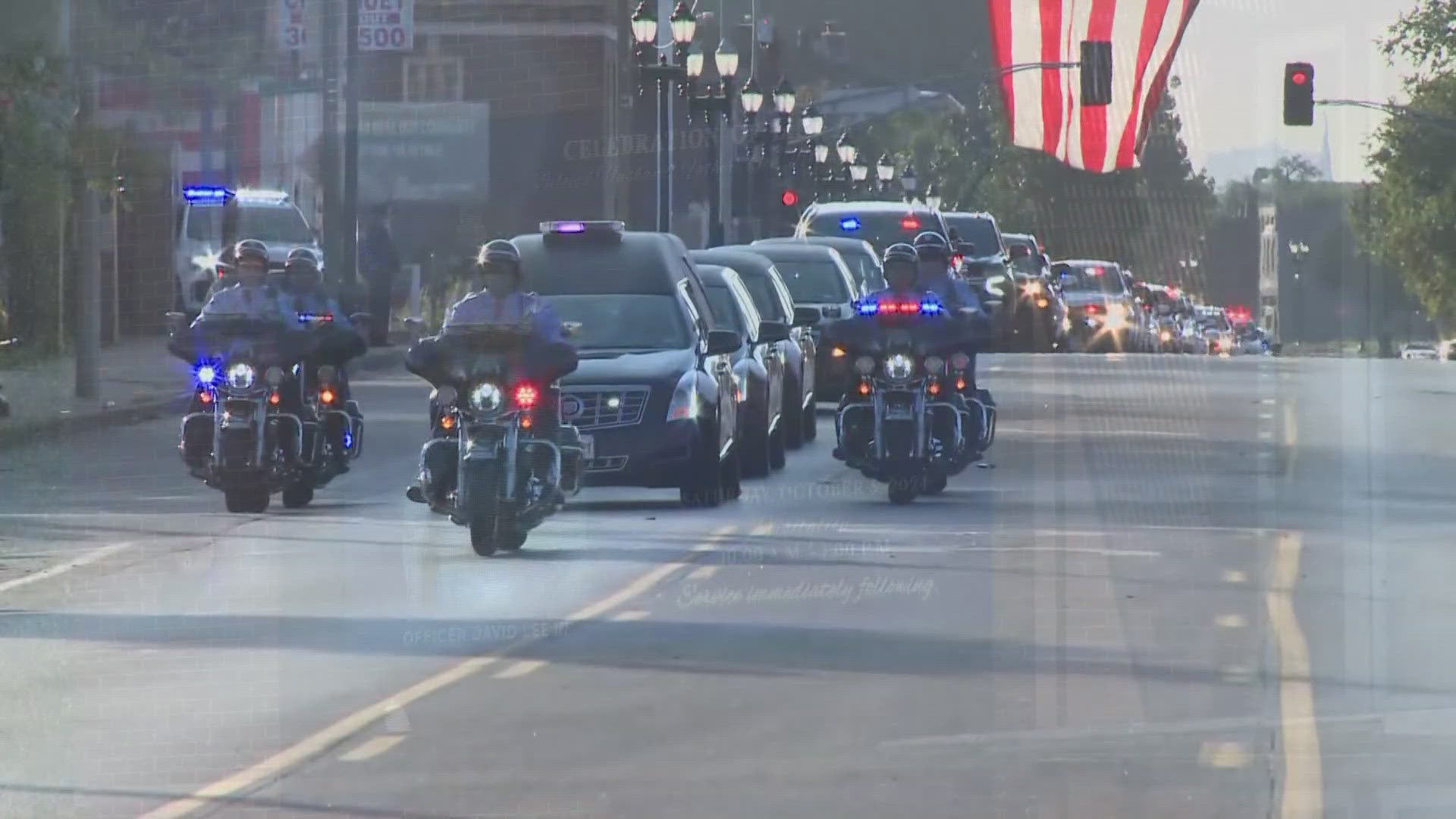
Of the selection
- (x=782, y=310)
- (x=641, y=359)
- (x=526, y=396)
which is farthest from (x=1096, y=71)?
(x=526, y=396)

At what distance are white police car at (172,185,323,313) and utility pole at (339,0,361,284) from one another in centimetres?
51

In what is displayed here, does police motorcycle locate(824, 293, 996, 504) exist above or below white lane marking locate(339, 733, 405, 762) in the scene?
above

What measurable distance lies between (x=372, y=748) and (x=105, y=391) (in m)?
23.5

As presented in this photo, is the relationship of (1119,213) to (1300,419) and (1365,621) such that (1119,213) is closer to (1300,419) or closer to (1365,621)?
(1300,419)

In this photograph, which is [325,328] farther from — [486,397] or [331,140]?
[331,140]

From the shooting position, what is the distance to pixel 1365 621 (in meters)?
12.1

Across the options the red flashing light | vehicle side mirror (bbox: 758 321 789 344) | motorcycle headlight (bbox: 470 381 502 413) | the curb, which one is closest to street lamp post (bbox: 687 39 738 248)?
the curb

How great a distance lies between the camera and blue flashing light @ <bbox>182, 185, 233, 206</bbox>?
42125 mm

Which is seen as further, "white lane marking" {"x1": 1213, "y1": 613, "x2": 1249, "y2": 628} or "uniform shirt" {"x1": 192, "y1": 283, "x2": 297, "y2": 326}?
"uniform shirt" {"x1": 192, "y1": 283, "x2": 297, "y2": 326}

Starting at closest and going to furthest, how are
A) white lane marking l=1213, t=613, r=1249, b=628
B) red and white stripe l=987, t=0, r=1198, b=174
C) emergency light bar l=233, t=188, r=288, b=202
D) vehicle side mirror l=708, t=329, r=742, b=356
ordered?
white lane marking l=1213, t=613, r=1249, b=628
vehicle side mirror l=708, t=329, r=742, b=356
emergency light bar l=233, t=188, r=288, b=202
red and white stripe l=987, t=0, r=1198, b=174

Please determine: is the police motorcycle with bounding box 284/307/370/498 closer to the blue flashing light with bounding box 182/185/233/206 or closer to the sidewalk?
the sidewalk

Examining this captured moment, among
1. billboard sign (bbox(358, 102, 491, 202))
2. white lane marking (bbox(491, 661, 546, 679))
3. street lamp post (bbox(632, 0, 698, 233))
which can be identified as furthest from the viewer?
billboard sign (bbox(358, 102, 491, 202))

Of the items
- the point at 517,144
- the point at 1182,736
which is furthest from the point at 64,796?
the point at 517,144

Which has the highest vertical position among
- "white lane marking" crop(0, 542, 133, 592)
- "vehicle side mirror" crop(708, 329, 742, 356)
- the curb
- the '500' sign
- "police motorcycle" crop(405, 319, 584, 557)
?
the '500' sign
